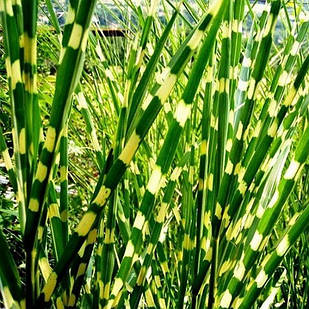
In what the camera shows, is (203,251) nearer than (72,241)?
No

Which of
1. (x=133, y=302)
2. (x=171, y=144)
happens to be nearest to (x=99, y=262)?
(x=133, y=302)

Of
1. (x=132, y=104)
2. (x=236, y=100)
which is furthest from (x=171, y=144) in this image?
(x=236, y=100)

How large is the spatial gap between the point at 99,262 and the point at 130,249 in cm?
8

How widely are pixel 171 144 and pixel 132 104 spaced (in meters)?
0.06

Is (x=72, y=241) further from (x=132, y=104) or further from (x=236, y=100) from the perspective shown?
(x=236, y=100)

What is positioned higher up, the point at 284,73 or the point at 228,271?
the point at 284,73

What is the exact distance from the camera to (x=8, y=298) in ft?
1.14

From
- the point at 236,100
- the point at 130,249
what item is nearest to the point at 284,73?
the point at 236,100

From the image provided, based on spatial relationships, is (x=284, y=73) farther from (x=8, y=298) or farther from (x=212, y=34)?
(x=8, y=298)

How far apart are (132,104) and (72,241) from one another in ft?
0.39

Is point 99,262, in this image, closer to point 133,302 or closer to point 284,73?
point 133,302

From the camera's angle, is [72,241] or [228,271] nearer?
[72,241]

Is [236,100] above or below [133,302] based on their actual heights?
above

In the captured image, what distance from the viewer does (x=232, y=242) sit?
0.44 m
